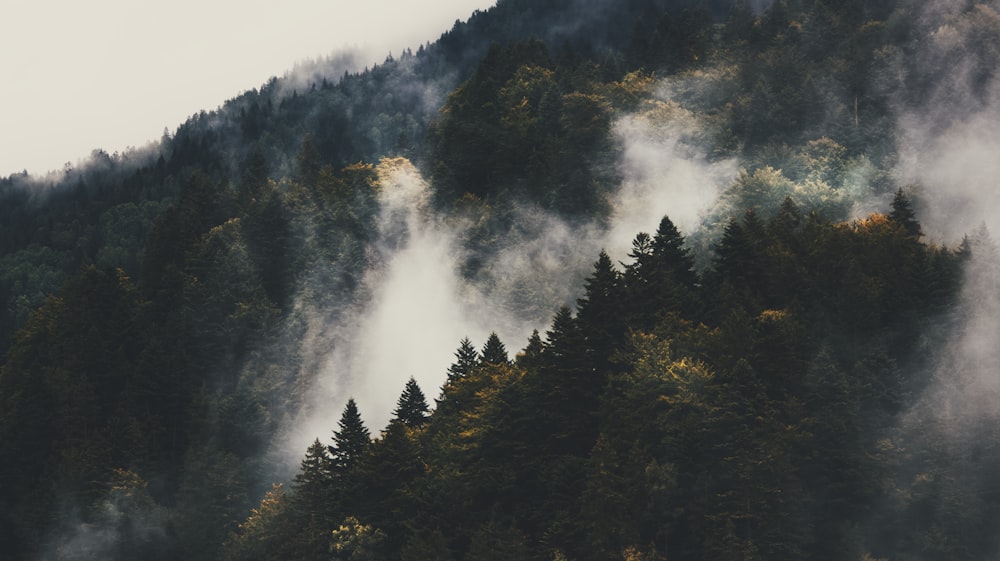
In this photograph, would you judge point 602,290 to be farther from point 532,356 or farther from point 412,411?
point 412,411

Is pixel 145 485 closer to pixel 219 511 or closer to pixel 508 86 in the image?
pixel 219 511

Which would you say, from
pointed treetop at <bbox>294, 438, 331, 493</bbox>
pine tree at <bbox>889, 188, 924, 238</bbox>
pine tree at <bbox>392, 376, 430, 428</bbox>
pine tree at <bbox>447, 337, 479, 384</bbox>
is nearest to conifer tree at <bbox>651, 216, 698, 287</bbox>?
pine tree at <bbox>447, 337, 479, 384</bbox>

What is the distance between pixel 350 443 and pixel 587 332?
63.5 ft

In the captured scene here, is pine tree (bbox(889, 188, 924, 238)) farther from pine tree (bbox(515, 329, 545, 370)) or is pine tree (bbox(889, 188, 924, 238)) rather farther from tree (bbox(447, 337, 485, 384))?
tree (bbox(447, 337, 485, 384))

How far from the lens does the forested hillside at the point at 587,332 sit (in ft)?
240

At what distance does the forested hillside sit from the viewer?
73.0 meters

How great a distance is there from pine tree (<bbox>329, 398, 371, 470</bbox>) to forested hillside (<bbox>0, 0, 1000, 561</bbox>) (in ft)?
0.92

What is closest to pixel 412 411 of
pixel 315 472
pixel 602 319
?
pixel 315 472

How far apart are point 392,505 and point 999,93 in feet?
243

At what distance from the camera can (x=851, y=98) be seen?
121938mm

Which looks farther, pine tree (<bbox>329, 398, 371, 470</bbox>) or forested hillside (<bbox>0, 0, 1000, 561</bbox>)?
pine tree (<bbox>329, 398, 371, 470</bbox>)

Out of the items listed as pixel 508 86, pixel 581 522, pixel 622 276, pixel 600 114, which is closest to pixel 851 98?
pixel 600 114

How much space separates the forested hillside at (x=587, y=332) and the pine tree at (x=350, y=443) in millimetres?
280

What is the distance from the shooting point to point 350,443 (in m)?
87.6
